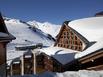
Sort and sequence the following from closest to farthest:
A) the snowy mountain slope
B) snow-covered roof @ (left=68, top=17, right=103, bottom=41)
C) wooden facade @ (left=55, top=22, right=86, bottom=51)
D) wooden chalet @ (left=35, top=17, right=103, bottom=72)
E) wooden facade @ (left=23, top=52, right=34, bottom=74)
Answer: wooden chalet @ (left=35, top=17, right=103, bottom=72) → snow-covered roof @ (left=68, top=17, right=103, bottom=41) → wooden facade @ (left=55, top=22, right=86, bottom=51) → wooden facade @ (left=23, top=52, right=34, bottom=74) → the snowy mountain slope

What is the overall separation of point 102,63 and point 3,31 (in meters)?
6.44

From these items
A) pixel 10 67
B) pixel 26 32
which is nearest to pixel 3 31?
pixel 10 67

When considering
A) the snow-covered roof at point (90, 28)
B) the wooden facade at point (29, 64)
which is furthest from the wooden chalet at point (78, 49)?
the wooden facade at point (29, 64)

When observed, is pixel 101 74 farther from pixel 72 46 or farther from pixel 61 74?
pixel 72 46

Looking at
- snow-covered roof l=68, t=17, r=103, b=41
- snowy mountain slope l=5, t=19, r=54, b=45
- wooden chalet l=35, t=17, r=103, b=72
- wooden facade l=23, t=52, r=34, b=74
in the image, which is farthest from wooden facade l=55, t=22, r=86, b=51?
snowy mountain slope l=5, t=19, r=54, b=45

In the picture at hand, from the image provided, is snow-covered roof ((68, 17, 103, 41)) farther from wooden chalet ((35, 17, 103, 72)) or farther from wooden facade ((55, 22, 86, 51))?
wooden facade ((55, 22, 86, 51))

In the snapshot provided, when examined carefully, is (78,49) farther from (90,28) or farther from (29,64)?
(29,64)

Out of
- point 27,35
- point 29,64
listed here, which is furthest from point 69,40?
point 27,35

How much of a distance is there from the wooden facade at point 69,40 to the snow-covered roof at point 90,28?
587 millimetres

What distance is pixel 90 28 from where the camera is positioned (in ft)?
72.5

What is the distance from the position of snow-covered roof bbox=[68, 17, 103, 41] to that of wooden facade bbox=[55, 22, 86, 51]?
587 mm

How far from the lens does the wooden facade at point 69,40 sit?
20.6m

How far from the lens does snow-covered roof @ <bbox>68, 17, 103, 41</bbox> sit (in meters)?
20.4

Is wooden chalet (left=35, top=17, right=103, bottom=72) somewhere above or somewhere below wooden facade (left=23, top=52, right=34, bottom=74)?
above
